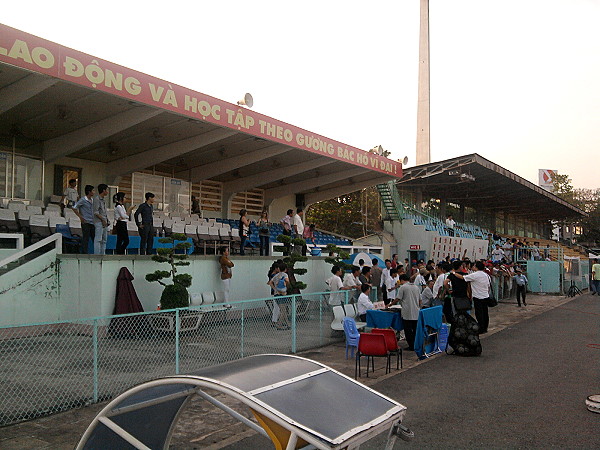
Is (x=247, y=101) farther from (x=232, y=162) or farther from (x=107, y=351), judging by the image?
(x=107, y=351)

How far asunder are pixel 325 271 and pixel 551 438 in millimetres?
12184

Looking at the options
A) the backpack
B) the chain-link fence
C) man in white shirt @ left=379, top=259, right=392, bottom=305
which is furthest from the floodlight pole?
the chain-link fence

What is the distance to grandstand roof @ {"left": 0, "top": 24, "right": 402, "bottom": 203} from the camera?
12219 mm

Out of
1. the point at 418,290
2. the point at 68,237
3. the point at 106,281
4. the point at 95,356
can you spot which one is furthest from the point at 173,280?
the point at 418,290

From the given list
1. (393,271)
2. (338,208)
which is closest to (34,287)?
(393,271)

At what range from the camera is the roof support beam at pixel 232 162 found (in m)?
20.7

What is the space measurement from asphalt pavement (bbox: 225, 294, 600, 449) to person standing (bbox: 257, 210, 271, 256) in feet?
22.3

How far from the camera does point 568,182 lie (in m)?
73.6

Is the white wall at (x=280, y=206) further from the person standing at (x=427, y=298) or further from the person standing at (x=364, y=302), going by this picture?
the person standing at (x=364, y=302)

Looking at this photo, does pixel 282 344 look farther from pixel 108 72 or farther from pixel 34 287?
pixel 108 72

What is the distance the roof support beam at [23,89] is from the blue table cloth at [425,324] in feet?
30.7

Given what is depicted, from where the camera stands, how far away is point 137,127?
17062mm

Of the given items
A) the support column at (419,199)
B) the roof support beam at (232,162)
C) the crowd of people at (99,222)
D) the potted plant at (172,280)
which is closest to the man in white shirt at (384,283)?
the potted plant at (172,280)

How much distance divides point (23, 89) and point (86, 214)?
380 cm
